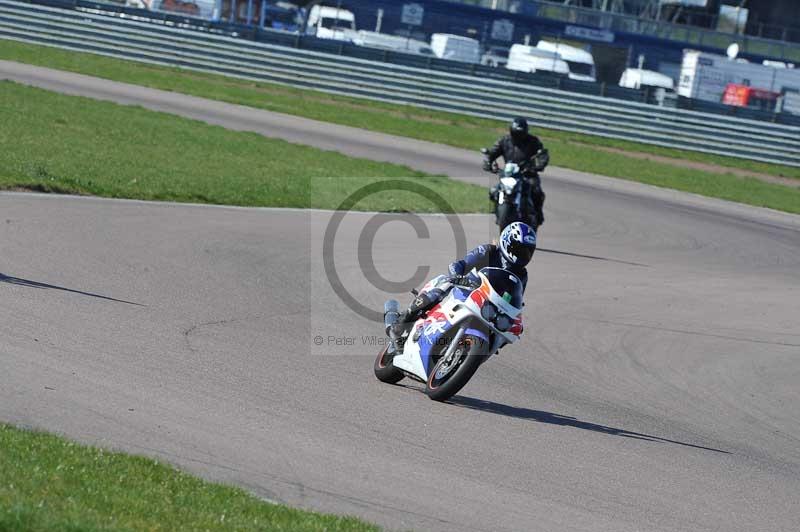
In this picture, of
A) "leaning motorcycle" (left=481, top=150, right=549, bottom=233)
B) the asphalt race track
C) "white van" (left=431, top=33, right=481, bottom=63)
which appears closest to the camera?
the asphalt race track

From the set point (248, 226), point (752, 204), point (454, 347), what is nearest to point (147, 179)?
point (248, 226)

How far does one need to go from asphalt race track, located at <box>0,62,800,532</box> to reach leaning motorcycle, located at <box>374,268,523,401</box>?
0.72ft

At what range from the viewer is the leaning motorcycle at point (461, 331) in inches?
306

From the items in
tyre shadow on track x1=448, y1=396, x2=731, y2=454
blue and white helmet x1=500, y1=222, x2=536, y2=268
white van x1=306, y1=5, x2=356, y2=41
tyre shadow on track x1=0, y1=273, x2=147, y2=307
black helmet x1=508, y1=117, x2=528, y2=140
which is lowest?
tyre shadow on track x1=448, y1=396, x2=731, y2=454

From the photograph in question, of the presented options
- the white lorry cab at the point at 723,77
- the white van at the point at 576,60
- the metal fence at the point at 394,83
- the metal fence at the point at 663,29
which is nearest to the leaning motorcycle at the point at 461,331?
the metal fence at the point at 394,83

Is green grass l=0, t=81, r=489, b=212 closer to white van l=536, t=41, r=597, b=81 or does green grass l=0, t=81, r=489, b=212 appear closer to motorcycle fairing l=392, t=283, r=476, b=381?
motorcycle fairing l=392, t=283, r=476, b=381

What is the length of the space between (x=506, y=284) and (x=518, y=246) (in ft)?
0.89

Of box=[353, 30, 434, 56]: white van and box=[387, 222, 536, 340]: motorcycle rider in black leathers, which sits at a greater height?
box=[353, 30, 434, 56]: white van

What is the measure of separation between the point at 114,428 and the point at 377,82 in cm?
2829

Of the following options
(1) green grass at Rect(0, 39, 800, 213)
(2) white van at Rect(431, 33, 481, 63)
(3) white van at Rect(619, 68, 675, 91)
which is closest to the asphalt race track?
(1) green grass at Rect(0, 39, 800, 213)

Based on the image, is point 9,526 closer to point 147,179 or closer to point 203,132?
point 147,179

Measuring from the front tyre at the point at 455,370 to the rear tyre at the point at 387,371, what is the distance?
31cm

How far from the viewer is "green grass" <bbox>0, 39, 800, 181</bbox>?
97.3 ft

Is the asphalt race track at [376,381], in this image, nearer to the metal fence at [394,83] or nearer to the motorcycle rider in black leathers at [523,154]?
the motorcycle rider in black leathers at [523,154]
